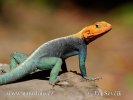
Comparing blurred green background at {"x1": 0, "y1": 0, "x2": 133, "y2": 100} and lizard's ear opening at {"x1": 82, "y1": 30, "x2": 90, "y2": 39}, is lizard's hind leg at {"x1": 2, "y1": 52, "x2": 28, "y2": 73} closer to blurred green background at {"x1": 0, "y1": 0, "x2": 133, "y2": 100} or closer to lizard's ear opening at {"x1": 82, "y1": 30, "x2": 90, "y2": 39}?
lizard's ear opening at {"x1": 82, "y1": 30, "x2": 90, "y2": 39}

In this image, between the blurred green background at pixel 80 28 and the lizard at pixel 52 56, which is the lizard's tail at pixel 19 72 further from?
Answer: the blurred green background at pixel 80 28

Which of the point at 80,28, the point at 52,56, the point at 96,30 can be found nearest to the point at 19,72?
the point at 52,56

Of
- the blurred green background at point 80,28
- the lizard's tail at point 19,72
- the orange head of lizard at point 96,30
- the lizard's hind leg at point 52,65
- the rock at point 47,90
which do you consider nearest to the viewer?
the rock at point 47,90

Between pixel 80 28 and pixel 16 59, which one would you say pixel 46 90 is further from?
pixel 80 28

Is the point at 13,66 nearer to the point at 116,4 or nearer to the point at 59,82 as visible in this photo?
the point at 59,82

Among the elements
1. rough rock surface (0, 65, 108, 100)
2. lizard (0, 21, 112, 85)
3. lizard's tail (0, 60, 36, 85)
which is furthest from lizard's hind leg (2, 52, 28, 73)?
lizard's tail (0, 60, 36, 85)

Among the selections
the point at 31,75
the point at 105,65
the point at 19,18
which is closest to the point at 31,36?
the point at 19,18

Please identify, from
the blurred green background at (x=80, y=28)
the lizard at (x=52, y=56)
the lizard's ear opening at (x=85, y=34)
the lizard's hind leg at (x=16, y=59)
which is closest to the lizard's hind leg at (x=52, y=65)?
the lizard at (x=52, y=56)
